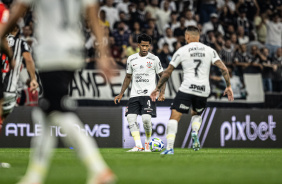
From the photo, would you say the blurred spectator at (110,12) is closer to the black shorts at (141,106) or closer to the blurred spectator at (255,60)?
the blurred spectator at (255,60)

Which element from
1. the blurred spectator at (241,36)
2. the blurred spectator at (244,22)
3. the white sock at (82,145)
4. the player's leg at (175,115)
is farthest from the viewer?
the blurred spectator at (244,22)

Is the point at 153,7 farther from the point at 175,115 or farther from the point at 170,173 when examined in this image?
the point at 170,173

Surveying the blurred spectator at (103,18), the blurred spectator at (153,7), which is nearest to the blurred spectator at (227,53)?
the blurred spectator at (153,7)

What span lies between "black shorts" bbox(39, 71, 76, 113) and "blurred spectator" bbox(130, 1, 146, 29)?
44.6 feet

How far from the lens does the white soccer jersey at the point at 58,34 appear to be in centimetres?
544

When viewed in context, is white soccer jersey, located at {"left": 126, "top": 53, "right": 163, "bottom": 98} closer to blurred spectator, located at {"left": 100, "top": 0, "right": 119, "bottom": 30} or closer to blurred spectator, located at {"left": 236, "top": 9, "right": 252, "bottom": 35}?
blurred spectator, located at {"left": 100, "top": 0, "right": 119, "bottom": 30}

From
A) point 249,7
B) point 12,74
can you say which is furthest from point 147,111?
point 249,7

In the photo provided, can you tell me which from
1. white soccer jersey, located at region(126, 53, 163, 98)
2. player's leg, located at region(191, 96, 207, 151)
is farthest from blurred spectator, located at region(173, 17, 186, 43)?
player's leg, located at region(191, 96, 207, 151)

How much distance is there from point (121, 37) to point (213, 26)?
12.9ft

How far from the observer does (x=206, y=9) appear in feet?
68.5

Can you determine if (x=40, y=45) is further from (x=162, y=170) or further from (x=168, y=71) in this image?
(x=168, y=71)

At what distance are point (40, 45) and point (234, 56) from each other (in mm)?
13386

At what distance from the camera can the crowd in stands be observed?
56.3 ft

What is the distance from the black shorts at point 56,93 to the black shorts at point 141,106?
7.26 m
